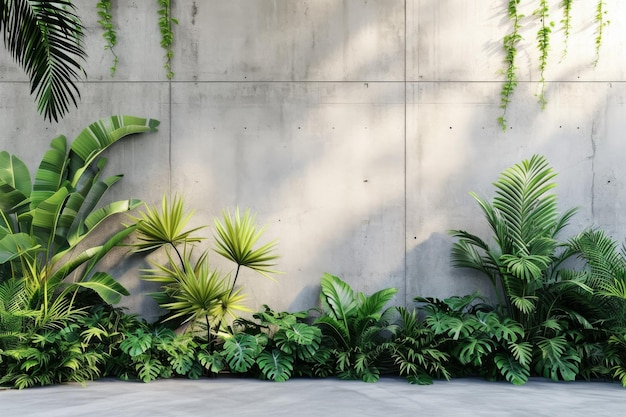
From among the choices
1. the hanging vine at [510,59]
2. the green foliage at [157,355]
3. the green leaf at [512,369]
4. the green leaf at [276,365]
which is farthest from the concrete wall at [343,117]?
the green leaf at [512,369]

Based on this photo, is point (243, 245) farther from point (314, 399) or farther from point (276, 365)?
point (314, 399)

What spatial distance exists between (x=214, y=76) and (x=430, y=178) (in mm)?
2350

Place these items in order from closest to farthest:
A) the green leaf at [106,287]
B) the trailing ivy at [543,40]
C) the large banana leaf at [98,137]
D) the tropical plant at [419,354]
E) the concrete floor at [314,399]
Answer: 1. the concrete floor at [314,399]
2. the tropical plant at [419,354]
3. the green leaf at [106,287]
4. the large banana leaf at [98,137]
5. the trailing ivy at [543,40]

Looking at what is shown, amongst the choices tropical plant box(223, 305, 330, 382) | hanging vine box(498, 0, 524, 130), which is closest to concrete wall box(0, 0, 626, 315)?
hanging vine box(498, 0, 524, 130)

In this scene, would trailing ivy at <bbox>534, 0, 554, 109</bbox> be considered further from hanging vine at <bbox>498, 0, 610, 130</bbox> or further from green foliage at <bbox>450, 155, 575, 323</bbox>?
green foliage at <bbox>450, 155, 575, 323</bbox>

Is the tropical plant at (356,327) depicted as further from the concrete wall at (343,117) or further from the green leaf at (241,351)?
the green leaf at (241,351)

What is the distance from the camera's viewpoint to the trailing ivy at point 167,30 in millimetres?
5684

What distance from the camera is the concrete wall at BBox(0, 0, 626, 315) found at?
225 inches

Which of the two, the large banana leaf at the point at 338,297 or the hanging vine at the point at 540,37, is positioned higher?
the hanging vine at the point at 540,37

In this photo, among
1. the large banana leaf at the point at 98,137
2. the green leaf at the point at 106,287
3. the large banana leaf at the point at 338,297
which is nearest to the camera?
the green leaf at the point at 106,287

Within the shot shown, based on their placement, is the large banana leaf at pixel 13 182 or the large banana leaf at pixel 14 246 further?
the large banana leaf at pixel 13 182

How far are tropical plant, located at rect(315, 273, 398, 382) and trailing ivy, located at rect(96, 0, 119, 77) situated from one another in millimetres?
2971

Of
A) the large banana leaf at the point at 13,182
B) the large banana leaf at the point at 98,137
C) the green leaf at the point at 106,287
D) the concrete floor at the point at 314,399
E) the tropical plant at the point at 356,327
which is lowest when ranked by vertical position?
the concrete floor at the point at 314,399

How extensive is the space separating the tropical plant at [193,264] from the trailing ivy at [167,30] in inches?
51.4
